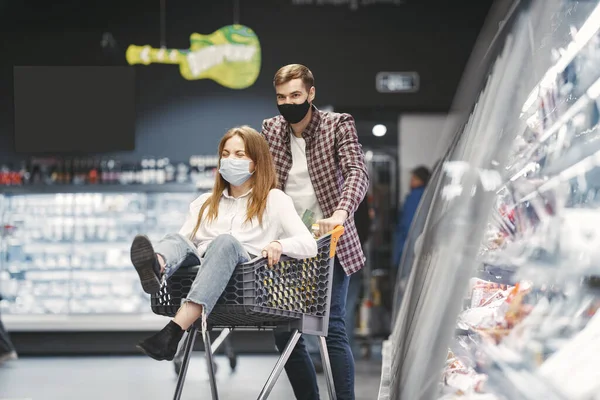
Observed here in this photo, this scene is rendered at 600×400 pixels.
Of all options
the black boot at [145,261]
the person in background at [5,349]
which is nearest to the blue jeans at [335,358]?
the black boot at [145,261]

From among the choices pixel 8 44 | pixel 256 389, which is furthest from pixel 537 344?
pixel 8 44

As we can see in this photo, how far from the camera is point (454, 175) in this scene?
6.29 feet

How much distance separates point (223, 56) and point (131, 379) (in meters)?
3.03

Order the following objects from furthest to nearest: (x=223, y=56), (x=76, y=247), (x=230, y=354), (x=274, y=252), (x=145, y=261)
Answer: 1. (x=76, y=247)
2. (x=223, y=56)
3. (x=230, y=354)
4. (x=274, y=252)
5. (x=145, y=261)

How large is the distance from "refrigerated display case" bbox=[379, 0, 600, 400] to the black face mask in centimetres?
157

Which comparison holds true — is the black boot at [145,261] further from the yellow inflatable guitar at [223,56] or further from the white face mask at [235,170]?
the yellow inflatable guitar at [223,56]

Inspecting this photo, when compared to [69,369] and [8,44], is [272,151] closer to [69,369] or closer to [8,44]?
[69,369]

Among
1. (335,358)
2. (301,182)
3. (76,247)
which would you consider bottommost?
(335,358)

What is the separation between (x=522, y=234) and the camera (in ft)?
5.46

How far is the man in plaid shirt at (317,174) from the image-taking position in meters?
3.43

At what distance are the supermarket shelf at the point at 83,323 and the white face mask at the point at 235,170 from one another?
4721 millimetres

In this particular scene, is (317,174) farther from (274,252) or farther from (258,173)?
(274,252)

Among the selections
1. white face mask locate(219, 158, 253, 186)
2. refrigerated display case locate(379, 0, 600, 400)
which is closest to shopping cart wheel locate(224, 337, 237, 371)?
white face mask locate(219, 158, 253, 186)

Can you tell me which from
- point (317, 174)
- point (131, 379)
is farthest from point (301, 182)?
point (131, 379)
